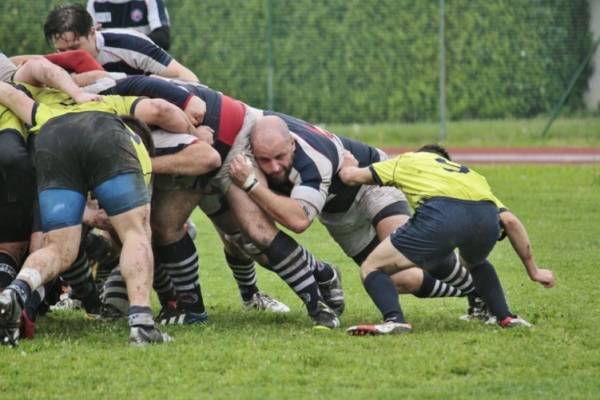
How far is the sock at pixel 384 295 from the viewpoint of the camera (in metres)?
8.20

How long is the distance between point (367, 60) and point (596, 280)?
46.4 ft

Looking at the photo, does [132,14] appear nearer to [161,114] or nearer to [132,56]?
[132,56]

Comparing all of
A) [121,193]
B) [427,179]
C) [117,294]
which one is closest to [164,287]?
[117,294]

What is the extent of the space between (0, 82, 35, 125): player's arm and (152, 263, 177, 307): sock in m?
1.44

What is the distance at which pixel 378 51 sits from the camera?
24.4 meters

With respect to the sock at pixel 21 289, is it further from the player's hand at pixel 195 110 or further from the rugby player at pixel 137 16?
the rugby player at pixel 137 16

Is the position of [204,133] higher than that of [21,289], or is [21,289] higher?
[204,133]

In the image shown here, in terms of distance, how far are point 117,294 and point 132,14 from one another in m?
4.51

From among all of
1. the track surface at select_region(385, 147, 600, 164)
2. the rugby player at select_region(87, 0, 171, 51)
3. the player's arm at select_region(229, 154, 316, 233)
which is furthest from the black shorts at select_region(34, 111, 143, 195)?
the track surface at select_region(385, 147, 600, 164)

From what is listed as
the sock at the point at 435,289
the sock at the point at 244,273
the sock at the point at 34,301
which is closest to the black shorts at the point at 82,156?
the sock at the point at 34,301

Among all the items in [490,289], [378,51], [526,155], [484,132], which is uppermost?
[490,289]

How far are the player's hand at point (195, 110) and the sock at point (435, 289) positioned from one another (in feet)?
5.56

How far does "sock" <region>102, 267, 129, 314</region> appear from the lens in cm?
917

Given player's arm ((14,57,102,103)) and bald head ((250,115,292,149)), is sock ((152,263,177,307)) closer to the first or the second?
bald head ((250,115,292,149))
